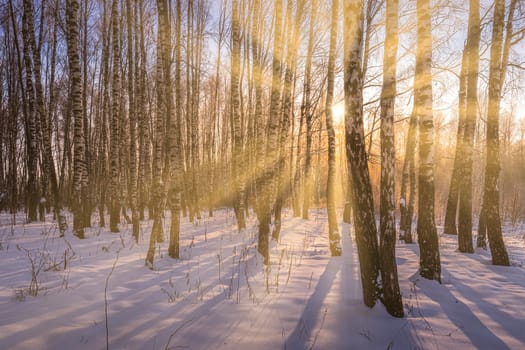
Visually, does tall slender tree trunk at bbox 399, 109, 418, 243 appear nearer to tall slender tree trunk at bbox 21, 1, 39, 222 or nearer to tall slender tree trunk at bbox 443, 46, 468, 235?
tall slender tree trunk at bbox 443, 46, 468, 235

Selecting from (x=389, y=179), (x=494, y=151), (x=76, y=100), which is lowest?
(x=389, y=179)

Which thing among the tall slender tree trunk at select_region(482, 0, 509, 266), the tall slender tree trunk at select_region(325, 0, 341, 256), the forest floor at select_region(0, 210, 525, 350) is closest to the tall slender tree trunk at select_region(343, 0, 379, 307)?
the forest floor at select_region(0, 210, 525, 350)

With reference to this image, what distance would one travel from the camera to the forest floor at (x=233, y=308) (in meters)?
2.74

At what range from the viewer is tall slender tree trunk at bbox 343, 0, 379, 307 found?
3.36 meters

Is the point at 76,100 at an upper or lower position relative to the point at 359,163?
upper

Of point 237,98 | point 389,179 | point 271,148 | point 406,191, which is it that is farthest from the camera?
point 237,98

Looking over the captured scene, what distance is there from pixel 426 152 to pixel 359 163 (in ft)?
8.19

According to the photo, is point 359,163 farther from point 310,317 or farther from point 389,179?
point 310,317

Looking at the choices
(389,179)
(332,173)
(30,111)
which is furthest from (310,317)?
(30,111)

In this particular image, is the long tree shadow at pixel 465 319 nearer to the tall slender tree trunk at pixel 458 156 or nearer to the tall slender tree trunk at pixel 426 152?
the tall slender tree trunk at pixel 426 152

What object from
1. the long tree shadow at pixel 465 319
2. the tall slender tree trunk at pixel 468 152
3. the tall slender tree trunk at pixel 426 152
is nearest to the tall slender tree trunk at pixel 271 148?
the tall slender tree trunk at pixel 426 152

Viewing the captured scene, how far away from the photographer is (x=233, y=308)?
349cm

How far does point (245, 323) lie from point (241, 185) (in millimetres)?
8157

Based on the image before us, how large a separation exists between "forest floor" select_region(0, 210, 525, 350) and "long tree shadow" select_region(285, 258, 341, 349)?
0.01m
